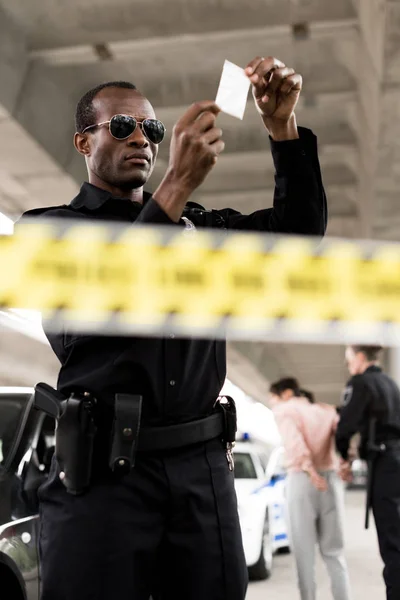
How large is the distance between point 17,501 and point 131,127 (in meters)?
2.74

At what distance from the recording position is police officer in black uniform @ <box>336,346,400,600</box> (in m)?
5.51

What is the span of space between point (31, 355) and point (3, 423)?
19.5 metres

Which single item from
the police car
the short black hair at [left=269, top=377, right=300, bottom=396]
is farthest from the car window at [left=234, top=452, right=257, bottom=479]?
the police car

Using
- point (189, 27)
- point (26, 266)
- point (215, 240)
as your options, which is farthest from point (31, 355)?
point (215, 240)

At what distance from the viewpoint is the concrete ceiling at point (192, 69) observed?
7.89m

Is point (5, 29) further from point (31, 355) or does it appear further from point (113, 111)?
point (31, 355)

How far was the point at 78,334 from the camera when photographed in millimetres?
2113

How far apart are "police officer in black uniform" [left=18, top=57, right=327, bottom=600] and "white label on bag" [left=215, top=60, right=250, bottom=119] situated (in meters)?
0.04

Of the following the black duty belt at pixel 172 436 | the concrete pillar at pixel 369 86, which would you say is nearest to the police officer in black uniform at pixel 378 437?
the concrete pillar at pixel 369 86

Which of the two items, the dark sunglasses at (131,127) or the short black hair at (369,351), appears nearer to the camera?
the dark sunglasses at (131,127)

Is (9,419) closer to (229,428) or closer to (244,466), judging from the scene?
(229,428)

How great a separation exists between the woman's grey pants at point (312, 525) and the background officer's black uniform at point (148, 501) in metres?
4.35

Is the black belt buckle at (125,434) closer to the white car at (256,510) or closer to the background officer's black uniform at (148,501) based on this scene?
the background officer's black uniform at (148,501)

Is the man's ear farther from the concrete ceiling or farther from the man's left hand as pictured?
the concrete ceiling
